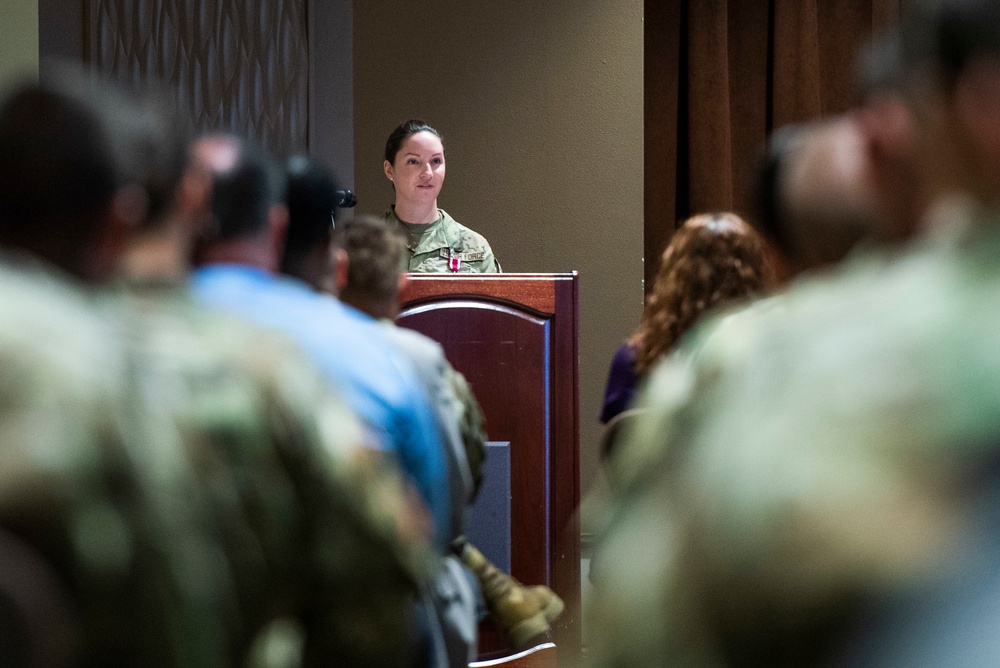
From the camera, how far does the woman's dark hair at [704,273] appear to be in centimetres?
213

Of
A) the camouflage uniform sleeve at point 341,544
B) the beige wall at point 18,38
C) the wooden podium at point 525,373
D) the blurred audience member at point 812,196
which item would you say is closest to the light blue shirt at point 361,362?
the camouflage uniform sleeve at point 341,544

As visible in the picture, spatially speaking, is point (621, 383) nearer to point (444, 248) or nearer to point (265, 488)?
point (265, 488)

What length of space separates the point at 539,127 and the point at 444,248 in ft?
4.95

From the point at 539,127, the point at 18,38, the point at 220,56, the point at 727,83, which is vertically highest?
the point at 727,83

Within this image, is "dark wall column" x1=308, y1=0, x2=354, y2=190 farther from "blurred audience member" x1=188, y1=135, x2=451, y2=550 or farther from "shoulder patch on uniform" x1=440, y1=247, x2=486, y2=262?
"blurred audience member" x1=188, y1=135, x2=451, y2=550

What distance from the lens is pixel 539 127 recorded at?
529 cm

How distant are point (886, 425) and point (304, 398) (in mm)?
651

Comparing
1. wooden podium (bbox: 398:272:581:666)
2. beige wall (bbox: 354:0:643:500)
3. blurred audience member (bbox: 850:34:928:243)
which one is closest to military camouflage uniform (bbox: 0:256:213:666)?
blurred audience member (bbox: 850:34:928:243)

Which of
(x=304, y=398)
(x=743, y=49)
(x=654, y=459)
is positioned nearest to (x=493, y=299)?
(x=304, y=398)

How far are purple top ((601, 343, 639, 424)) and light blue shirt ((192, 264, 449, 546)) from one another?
2.57 feet

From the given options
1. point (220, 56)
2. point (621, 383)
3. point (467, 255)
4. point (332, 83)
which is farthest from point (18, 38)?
point (332, 83)

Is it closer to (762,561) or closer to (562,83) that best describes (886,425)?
(762,561)

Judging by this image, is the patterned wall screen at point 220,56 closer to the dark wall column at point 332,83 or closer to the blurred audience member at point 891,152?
the dark wall column at point 332,83

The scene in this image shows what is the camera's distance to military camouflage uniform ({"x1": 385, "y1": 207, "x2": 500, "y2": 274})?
390 cm
